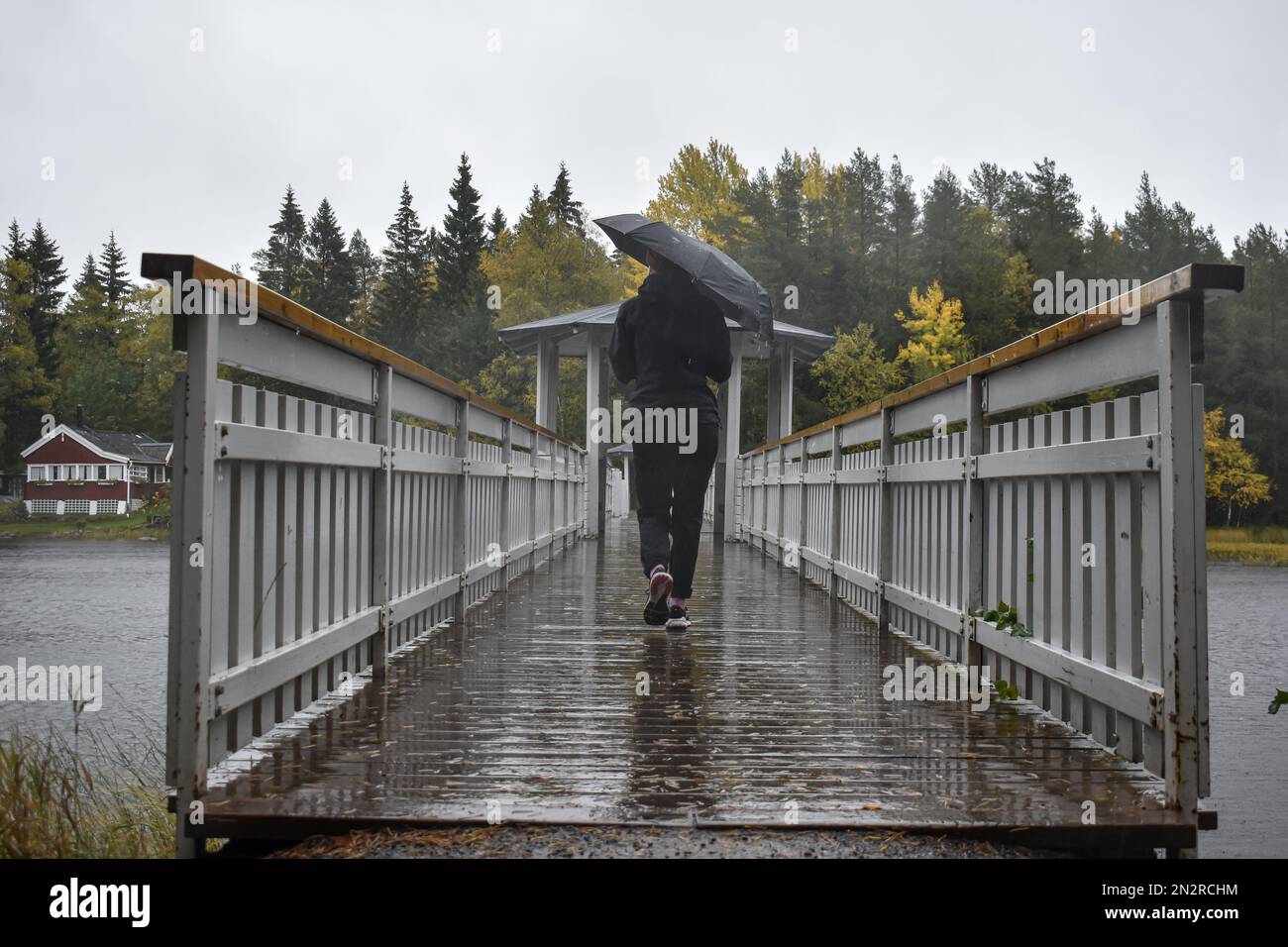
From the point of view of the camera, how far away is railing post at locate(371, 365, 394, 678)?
14.5 ft

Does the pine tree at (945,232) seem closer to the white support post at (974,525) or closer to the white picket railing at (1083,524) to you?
the white picket railing at (1083,524)

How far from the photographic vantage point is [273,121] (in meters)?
54.7

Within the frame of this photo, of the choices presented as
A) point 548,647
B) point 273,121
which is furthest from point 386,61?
point 548,647

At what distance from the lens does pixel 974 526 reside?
439cm

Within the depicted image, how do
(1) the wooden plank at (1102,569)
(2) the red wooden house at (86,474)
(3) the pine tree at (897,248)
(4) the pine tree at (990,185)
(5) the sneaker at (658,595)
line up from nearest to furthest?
(1) the wooden plank at (1102,569), (5) the sneaker at (658,595), (3) the pine tree at (897,248), (4) the pine tree at (990,185), (2) the red wooden house at (86,474)

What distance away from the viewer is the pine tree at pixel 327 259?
6209cm

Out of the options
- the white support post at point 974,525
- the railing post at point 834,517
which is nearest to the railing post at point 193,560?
the white support post at point 974,525

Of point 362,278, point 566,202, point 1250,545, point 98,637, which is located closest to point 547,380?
point 98,637

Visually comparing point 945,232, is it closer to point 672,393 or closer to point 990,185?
point 990,185

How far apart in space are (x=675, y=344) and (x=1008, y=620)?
2490 millimetres

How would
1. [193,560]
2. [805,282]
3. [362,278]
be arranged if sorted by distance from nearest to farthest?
[193,560] → [805,282] → [362,278]

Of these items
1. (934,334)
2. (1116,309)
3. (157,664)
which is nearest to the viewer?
(1116,309)

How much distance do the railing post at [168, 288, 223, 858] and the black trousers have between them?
11.0 ft

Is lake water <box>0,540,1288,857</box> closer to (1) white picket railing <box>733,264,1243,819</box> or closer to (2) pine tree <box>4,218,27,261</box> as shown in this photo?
(1) white picket railing <box>733,264,1243,819</box>
